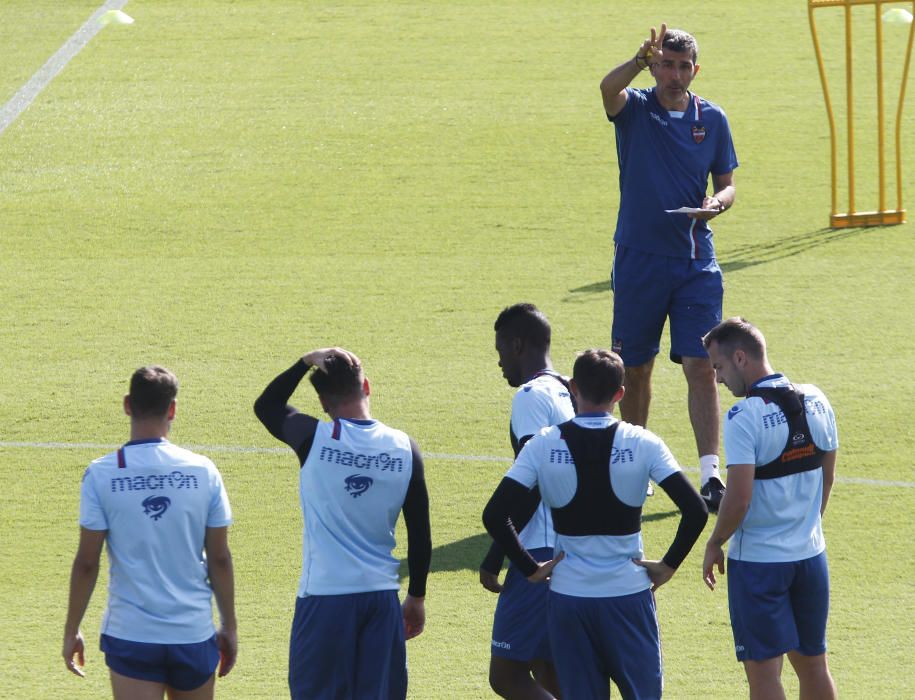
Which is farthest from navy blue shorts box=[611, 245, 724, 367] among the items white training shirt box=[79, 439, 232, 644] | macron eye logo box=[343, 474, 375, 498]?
white training shirt box=[79, 439, 232, 644]

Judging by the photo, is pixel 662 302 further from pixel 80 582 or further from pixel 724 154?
pixel 80 582

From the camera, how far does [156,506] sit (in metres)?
4.38

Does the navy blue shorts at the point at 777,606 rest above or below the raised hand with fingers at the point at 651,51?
below

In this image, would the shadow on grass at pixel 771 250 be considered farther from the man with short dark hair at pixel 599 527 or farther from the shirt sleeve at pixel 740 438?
the man with short dark hair at pixel 599 527

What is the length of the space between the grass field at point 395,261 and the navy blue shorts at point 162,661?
1336 mm

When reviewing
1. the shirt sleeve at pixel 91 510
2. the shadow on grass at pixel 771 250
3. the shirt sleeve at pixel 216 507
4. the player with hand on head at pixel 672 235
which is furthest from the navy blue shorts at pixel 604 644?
the shadow on grass at pixel 771 250

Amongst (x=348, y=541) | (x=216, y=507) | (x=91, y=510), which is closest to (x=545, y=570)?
(x=348, y=541)

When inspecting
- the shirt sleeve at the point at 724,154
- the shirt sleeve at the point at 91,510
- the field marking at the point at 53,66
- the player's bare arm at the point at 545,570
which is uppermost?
the field marking at the point at 53,66

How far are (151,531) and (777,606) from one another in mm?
2109

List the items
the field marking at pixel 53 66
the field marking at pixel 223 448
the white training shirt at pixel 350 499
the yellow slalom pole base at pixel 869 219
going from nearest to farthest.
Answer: the white training shirt at pixel 350 499 < the field marking at pixel 223 448 < the yellow slalom pole base at pixel 869 219 < the field marking at pixel 53 66

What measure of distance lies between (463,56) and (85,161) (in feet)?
16.7

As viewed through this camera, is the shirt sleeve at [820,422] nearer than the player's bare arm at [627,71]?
Yes

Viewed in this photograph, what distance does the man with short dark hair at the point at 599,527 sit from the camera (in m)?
4.51

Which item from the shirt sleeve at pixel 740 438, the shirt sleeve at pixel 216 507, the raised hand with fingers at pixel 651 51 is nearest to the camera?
the shirt sleeve at pixel 216 507
